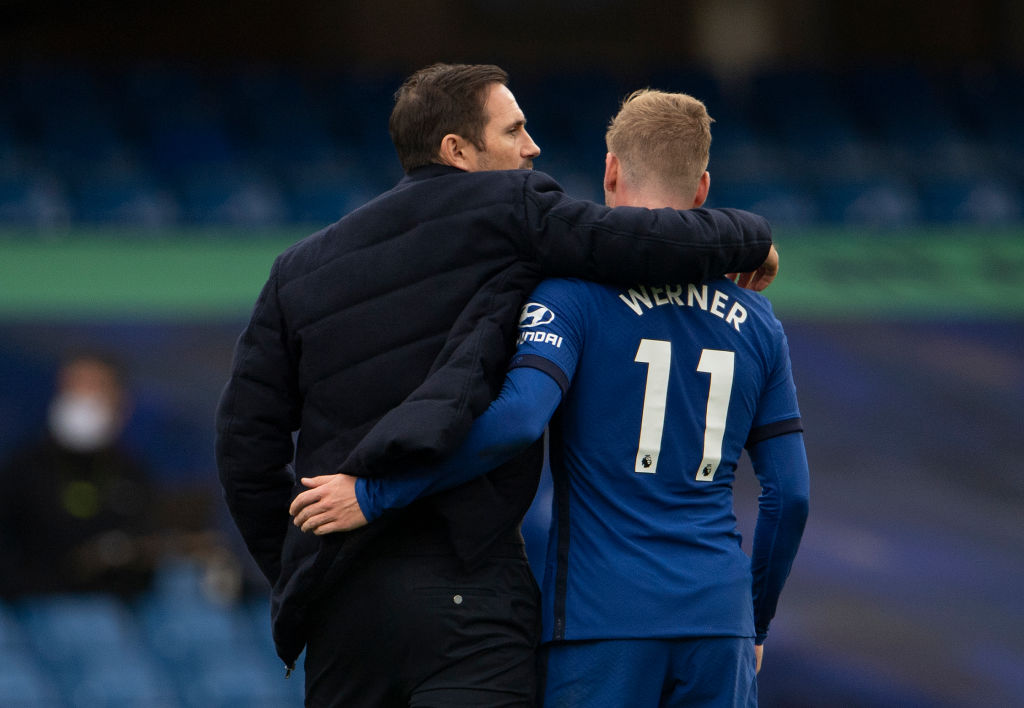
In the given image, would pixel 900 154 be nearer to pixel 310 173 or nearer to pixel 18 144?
pixel 310 173

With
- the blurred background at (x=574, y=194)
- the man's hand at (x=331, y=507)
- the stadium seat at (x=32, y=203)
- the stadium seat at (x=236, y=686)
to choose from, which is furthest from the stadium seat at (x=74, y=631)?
the man's hand at (x=331, y=507)

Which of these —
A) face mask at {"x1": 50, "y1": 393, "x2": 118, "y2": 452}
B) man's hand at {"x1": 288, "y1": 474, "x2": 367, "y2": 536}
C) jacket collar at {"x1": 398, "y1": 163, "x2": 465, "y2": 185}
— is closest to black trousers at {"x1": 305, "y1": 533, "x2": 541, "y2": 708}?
man's hand at {"x1": 288, "y1": 474, "x2": 367, "y2": 536}

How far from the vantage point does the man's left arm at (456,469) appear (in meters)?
2.32

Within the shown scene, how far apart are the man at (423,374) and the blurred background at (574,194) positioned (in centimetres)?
363

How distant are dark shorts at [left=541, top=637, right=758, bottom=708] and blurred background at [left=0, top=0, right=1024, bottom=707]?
377 centimetres

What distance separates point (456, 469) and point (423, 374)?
199mm

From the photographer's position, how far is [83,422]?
630 cm

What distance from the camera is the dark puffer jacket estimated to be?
238 centimetres

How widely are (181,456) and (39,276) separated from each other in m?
1.66

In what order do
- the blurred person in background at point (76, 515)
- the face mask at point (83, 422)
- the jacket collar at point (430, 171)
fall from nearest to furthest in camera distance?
the jacket collar at point (430, 171)
the blurred person in background at point (76, 515)
the face mask at point (83, 422)

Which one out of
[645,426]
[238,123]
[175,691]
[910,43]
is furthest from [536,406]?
[910,43]

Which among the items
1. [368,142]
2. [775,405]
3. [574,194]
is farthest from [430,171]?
[368,142]

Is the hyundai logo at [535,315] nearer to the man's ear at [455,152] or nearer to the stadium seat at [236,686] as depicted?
the man's ear at [455,152]

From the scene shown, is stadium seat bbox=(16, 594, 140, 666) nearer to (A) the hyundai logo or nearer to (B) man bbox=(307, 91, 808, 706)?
(B) man bbox=(307, 91, 808, 706)
